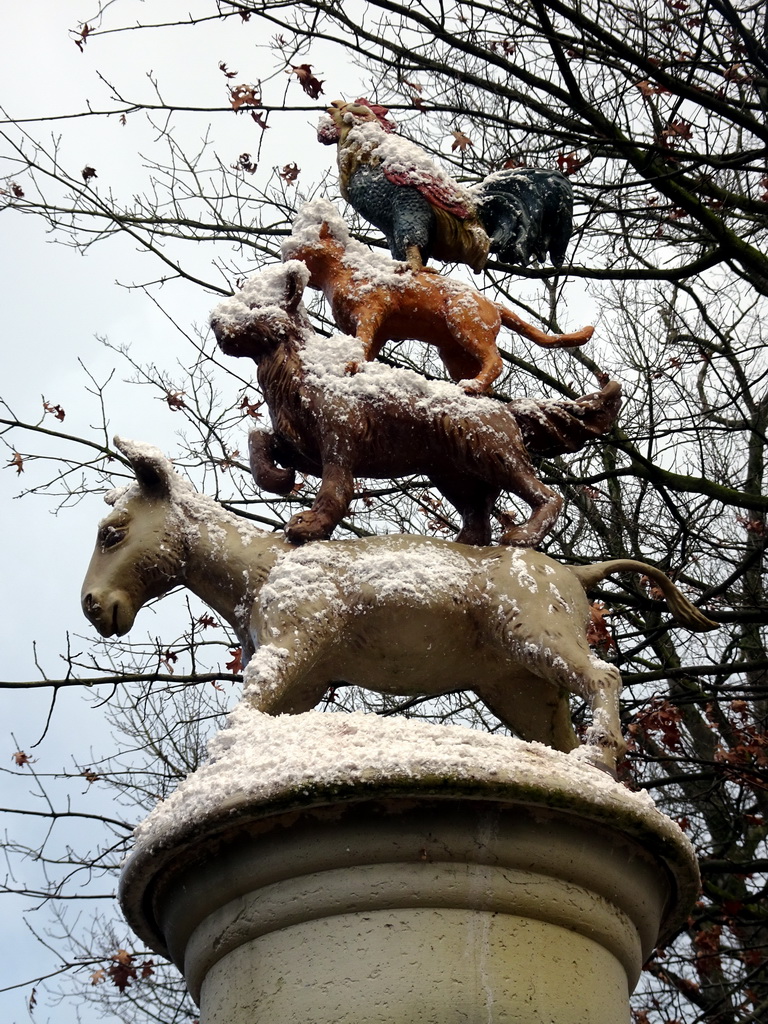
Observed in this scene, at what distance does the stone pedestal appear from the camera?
2381 millimetres

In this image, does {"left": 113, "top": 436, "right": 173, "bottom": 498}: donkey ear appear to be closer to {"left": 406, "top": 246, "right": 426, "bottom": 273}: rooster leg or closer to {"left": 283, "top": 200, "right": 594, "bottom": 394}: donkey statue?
{"left": 283, "top": 200, "right": 594, "bottom": 394}: donkey statue

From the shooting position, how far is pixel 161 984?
20.4 feet

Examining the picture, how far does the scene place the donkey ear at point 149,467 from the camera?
3324 mm

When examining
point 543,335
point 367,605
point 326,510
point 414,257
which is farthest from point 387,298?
point 367,605

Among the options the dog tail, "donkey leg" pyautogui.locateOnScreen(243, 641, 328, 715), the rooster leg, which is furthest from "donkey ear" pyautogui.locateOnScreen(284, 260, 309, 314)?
"donkey leg" pyautogui.locateOnScreen(243, 641, 328, 715)

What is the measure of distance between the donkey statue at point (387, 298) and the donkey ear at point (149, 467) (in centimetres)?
73

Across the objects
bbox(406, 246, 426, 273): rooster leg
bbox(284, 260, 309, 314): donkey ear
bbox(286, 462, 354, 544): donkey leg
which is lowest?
bbox(286, 462, 354, 544): donkey leg

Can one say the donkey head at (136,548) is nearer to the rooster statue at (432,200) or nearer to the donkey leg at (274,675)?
the donkey leg at (274,675)

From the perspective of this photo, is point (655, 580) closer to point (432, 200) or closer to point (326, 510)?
point (326, 510)

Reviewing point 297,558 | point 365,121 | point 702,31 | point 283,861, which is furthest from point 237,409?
point 283,861

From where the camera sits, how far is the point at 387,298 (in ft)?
12.0

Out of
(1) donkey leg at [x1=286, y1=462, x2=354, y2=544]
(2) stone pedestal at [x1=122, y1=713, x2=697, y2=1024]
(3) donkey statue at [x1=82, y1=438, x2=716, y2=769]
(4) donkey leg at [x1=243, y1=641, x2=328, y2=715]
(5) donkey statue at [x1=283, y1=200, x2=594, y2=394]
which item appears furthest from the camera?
(5) donkey statue at [x1=283, y1=200, x2=594, y2=394]

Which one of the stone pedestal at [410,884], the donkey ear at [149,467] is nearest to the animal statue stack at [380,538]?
the donkey ear at [149,467]

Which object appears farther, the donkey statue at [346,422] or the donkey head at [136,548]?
the donkey statue at [346,422]
